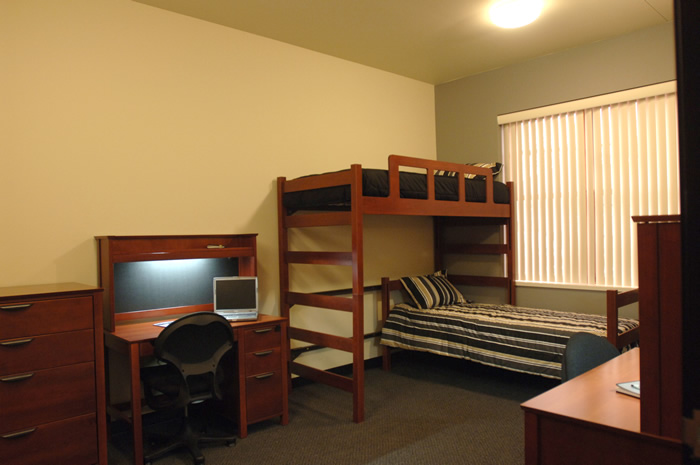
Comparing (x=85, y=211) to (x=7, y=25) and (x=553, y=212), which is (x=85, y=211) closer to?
(x=7, y=25)

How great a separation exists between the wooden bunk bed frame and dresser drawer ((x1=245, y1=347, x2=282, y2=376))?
0.40 m

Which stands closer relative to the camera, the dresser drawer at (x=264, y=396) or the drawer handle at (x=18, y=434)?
the drawer handle at (x=18, y=434)

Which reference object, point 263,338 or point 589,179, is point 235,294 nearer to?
point 263,338

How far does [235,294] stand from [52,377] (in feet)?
3.76

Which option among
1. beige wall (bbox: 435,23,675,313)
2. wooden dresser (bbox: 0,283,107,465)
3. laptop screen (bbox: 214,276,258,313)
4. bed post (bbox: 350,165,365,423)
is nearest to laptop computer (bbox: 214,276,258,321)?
laptop screen (bbox: 214,276,258,313)

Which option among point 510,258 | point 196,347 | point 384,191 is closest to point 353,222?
point 384,191

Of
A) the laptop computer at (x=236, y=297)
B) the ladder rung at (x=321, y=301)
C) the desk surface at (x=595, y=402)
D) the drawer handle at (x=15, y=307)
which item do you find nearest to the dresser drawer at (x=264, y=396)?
the laptop computer at (x=236, y=297)

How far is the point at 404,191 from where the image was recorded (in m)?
3.50

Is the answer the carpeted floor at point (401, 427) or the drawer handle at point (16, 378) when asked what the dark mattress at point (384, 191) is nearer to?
the carpeted floor at point (401, 427)

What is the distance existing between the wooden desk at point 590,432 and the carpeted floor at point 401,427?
132cm

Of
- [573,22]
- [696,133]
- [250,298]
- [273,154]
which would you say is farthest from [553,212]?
[696,133]

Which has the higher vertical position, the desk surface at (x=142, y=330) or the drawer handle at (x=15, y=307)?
the drawer handle at (x=15, y=307)

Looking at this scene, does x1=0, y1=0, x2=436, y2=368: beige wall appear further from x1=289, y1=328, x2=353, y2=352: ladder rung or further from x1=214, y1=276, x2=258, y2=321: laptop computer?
x1=214, y1=276, x2=258, y2=321: laptop computer

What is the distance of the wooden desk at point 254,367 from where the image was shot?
2893mm
